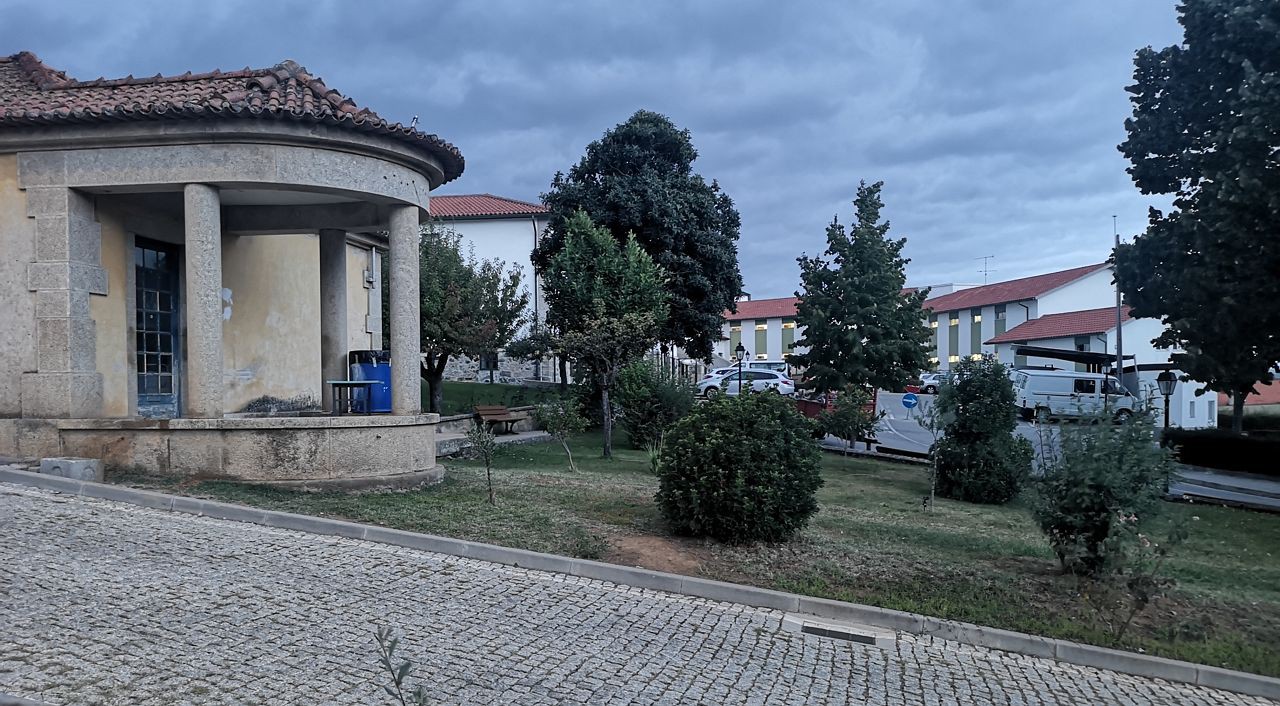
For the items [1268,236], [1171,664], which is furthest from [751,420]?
[1268,236]

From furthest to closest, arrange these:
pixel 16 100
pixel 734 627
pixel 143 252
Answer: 1. pixel 143 252
2. pixel 16 100
3. pixel 734 627

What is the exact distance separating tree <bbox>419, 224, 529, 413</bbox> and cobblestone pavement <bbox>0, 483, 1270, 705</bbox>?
15240mm

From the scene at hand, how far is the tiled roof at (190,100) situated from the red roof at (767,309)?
65.7 meters

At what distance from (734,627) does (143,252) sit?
10.0 meters

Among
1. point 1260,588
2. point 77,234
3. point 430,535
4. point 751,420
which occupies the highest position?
point 77,234

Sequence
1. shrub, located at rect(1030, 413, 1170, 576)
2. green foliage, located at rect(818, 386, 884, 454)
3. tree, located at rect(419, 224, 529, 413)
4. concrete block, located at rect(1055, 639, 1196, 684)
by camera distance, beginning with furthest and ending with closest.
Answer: tree, located at rect(419, 224, 529, 413)
green foliage, located at rect(818, 386, 884, 454)
shrub, located at rect(1030, 413, 1170, 576)
concrete block, located at rect(1055, 639, 1196, 684)

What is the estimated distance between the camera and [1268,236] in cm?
1384

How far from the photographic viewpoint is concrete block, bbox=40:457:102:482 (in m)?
9.04

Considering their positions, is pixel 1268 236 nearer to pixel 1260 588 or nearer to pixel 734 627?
pixel 1260 588

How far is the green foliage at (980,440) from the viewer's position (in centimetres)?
1379

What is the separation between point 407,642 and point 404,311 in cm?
640

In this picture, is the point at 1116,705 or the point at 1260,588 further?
the point at 1260,588

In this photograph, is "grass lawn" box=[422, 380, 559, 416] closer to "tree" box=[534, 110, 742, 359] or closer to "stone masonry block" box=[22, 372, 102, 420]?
"tree" box=[534, 110, 742, 359]

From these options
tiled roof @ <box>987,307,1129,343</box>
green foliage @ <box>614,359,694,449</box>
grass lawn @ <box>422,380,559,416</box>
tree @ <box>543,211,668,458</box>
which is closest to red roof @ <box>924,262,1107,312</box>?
tiled roof @ <box>987,307,1129,343</box>
